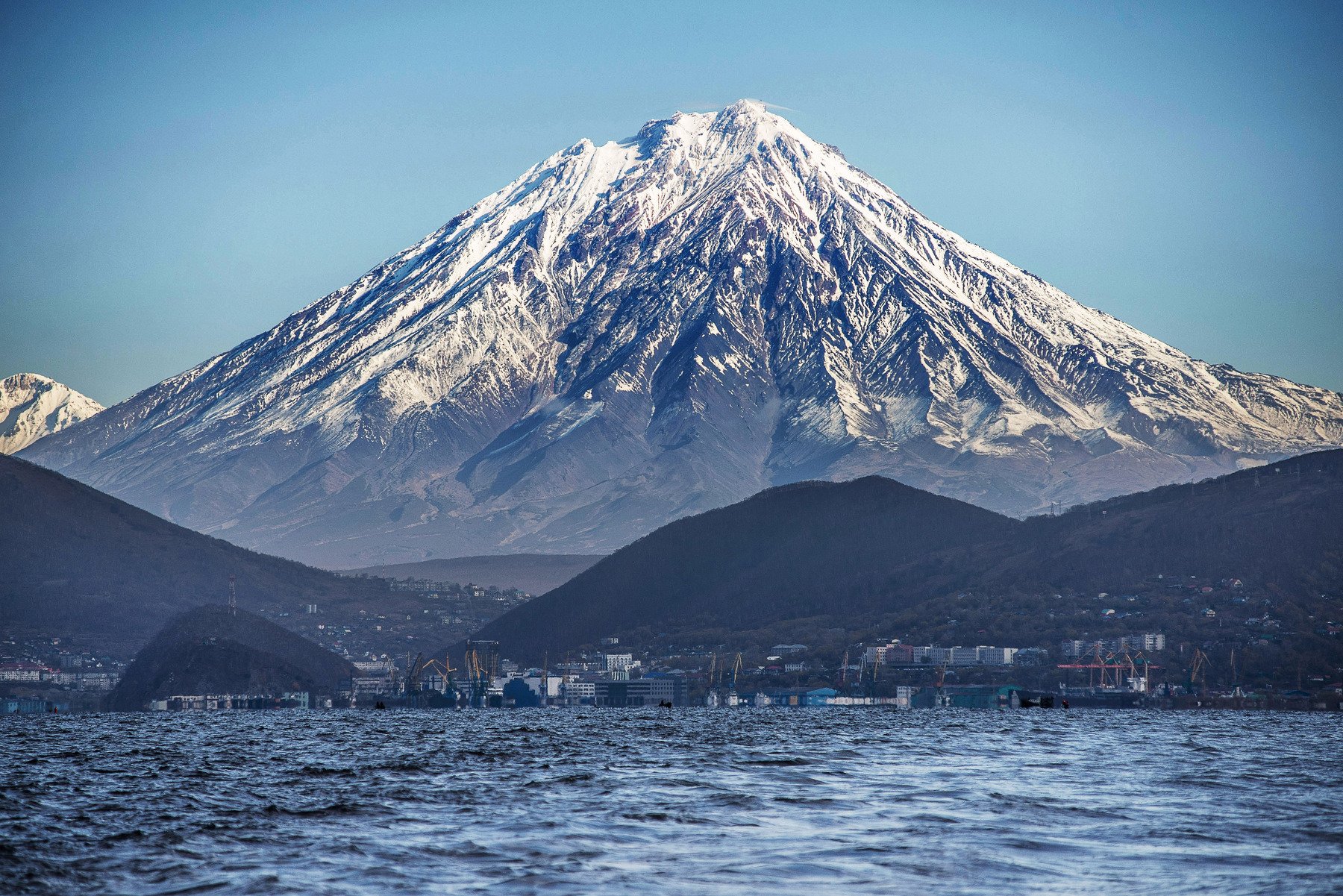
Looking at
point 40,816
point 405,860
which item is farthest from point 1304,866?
point 40,816

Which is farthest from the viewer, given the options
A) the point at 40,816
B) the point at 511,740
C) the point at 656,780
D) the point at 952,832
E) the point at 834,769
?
the point at 511,740

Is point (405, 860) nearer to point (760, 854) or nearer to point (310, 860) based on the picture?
point (310, 860)

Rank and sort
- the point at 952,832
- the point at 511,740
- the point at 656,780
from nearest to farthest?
the point at 952,832
the point at 656,780
the point at 511,740

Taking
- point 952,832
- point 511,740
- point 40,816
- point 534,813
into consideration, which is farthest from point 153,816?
point 511,740

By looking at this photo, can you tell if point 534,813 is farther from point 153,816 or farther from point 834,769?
point 834,769

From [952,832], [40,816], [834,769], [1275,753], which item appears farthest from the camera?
[1275,753]

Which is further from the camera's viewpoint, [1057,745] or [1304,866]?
[1057,745]
